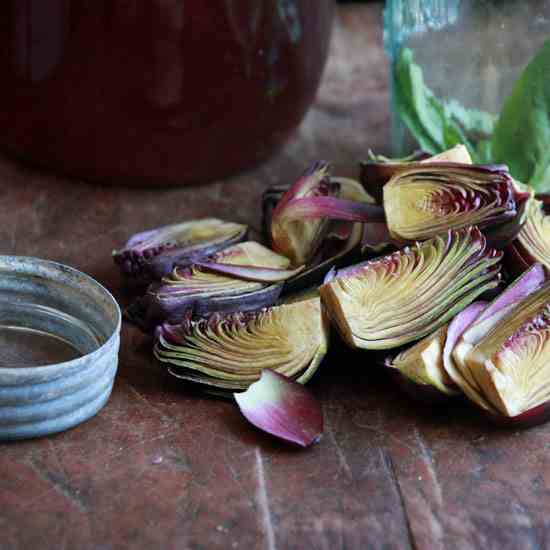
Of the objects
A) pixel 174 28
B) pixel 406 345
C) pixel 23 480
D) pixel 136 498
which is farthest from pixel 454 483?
pixel 174 28

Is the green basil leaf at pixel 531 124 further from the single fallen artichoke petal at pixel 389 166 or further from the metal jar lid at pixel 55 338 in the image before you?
the metal jar lid at pixel 55 338

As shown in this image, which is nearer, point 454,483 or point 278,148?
point 454,483

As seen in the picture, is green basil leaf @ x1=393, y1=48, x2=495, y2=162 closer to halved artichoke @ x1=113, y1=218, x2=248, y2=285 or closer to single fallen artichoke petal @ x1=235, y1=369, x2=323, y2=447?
halved artichoke @ x1=113, y1=218, x2=248, y2=285

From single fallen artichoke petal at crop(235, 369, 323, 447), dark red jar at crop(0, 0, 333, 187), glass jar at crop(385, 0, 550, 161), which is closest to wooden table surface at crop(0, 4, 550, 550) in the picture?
single fallen artichoke petal at crop(235, 369, 323, 447)

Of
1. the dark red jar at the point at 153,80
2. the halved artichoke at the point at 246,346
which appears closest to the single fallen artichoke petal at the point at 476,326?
the halved artichoke at the point at 246,346

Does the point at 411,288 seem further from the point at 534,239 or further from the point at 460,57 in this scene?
the point at 460,57

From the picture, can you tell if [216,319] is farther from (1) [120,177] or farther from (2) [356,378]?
(1) [120,177]

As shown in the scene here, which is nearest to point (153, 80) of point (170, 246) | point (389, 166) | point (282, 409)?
point (170, 246)
